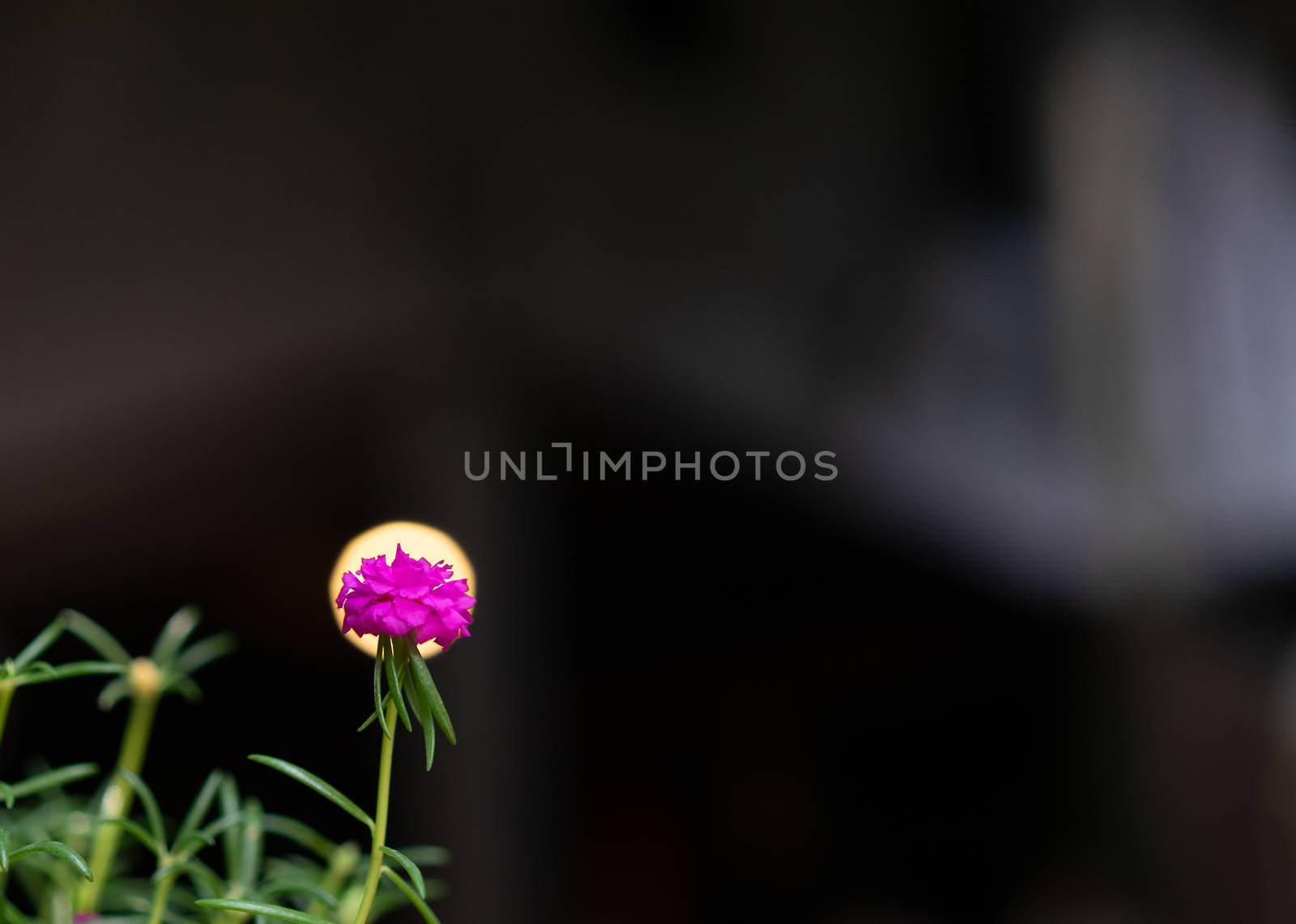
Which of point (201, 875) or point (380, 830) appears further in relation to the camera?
point (201, 875)

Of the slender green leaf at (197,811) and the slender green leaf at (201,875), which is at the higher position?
the slender green leaf at (197,811)

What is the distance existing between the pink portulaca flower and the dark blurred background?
4.92 ft

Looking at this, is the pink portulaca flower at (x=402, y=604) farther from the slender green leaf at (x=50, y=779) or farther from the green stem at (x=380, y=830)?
the slender green leaf at (x=50, y=779)

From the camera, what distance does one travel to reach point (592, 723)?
7.95 feet

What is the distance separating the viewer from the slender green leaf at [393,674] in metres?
0.24

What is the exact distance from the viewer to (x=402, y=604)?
0.24 m

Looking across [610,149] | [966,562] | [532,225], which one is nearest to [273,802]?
[532,225]

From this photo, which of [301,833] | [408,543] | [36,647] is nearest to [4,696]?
[36,647]

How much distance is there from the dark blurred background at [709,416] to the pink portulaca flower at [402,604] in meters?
1.50

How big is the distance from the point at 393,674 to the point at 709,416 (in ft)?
6.43

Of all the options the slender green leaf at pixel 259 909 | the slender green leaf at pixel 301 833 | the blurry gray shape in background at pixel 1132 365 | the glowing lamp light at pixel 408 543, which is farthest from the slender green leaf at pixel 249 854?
the blurry gray shape in background at pixel 1132 365

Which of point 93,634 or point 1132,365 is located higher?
point 1132,365

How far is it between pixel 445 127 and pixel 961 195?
1358 millimetres

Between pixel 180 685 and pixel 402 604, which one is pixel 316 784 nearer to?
pixel 402 604
